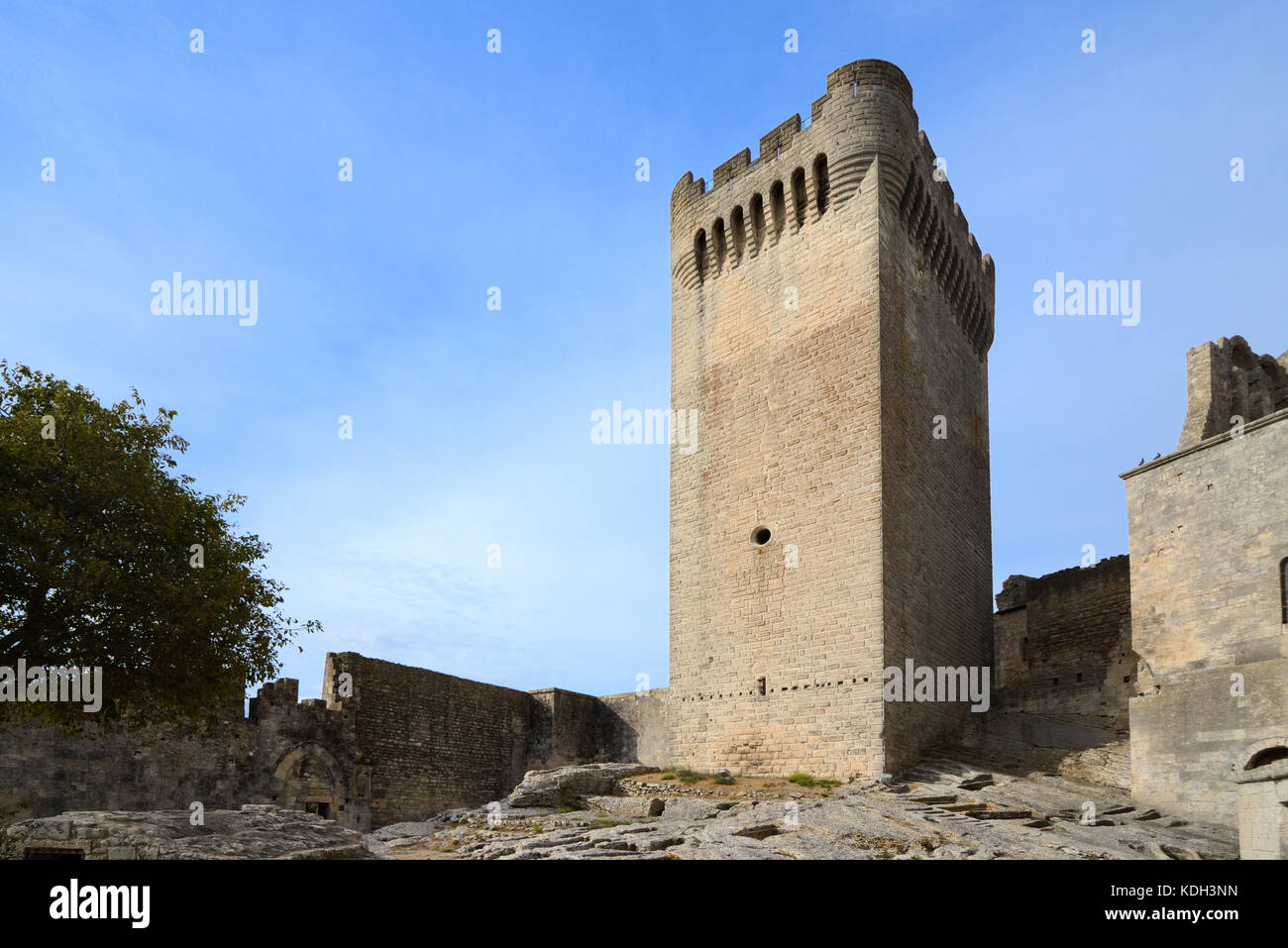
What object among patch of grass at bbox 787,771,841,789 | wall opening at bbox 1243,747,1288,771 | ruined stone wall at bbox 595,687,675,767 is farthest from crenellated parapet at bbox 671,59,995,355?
wall opening at bbox 1243,747,1288,771

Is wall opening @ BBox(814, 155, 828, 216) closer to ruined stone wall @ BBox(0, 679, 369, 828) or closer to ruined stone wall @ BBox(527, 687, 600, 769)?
ruined stone wall @ BBox(527, 687, 600, 769)

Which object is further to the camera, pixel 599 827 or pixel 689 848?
A: pixel 599 827

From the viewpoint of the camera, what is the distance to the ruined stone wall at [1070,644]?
2233cm

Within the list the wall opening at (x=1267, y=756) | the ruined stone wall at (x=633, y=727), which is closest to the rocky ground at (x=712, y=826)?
the wall opening at (x=1267, y=756)

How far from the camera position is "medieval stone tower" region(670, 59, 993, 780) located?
18344 mm

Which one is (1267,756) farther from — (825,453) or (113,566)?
(113,566)

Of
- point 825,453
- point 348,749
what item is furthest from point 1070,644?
point 348,749

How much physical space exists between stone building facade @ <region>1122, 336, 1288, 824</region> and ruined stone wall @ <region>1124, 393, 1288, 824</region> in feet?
0.06

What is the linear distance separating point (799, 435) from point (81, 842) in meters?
13.9

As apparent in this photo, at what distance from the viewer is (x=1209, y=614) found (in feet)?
A: 53.3

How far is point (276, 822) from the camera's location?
497 inches

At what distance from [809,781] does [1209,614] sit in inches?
278
